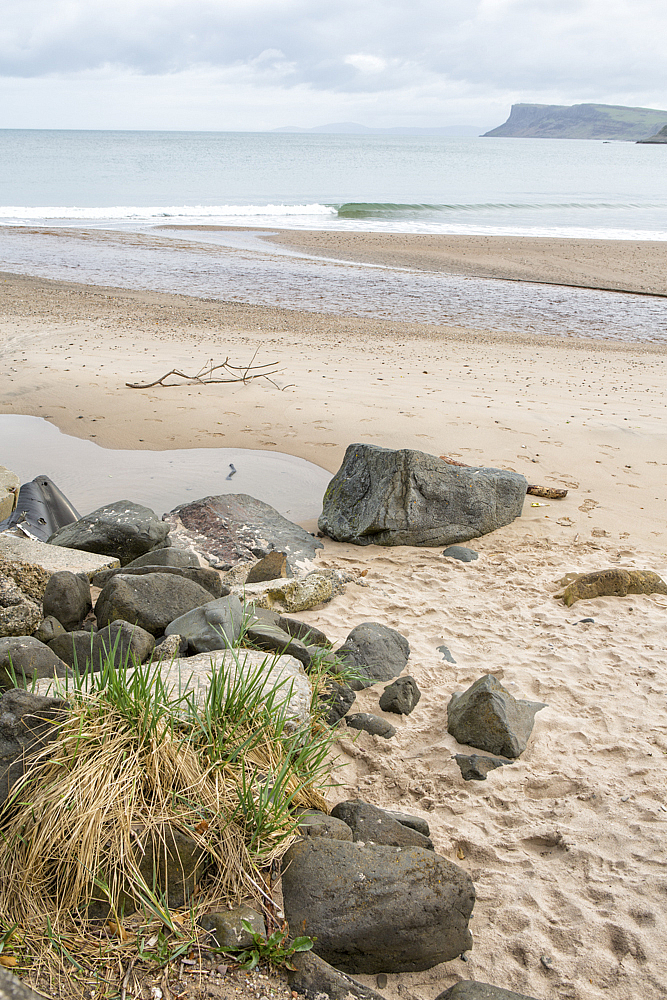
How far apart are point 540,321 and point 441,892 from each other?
553 inches

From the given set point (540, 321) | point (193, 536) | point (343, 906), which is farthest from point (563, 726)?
point (540, 321)

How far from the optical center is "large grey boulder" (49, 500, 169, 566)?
494 centimetres

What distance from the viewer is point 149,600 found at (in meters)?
3.86

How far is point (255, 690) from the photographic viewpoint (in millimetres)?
3125

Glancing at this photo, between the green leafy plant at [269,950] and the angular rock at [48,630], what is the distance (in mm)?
1926

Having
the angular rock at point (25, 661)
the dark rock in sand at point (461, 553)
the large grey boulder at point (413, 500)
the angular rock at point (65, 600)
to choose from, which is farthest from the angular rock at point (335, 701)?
the large grey boulder at point (413, 500)

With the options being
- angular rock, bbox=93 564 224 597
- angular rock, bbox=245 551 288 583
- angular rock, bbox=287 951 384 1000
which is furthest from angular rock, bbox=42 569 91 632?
angular rock, bbox=287 951 384 1000

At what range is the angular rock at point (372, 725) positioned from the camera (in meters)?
3.41

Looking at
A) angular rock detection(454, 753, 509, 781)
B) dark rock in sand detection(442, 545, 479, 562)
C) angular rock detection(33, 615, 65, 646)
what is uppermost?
angular rock detection(33, 615, 65, 646)

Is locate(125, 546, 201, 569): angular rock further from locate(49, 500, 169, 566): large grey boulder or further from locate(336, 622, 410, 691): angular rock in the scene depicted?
locate(336, 622, 410, 691): angular rock

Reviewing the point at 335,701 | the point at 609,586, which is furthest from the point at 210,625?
the point at 609,586

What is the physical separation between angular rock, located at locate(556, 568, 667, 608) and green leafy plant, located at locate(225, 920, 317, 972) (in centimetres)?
282

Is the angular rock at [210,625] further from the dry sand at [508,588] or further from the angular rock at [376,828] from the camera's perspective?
the angular rock at [376,828]

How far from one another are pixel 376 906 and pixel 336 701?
1.24 m
